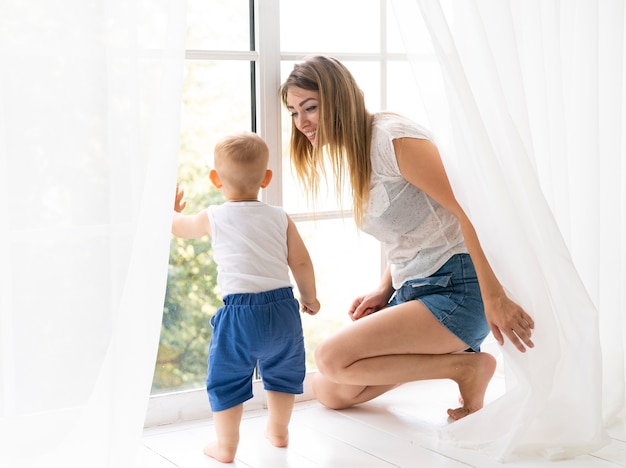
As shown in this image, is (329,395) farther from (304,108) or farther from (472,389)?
(304,108)

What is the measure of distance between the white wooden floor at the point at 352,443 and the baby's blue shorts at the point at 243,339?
196mm

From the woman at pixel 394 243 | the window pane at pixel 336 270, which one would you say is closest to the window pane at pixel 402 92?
the woman at pixel 394 243

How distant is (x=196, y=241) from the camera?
8.70 feet

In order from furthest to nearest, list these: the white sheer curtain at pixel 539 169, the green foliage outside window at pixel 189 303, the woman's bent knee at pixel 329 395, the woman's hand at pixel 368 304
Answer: the woman's hand at pixel 368 304 → the woman's bent knee at pixel 329 395 → the green foliage outside window at pixel 189 303 → the white sheer curtain at pixel 539 169

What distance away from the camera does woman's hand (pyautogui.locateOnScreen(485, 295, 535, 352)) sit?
224 cm

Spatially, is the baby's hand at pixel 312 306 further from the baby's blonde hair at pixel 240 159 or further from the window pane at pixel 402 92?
the window pane at pixel 402 92

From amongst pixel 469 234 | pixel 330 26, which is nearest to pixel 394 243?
pixel 469 234

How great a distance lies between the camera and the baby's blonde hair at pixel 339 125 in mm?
2504

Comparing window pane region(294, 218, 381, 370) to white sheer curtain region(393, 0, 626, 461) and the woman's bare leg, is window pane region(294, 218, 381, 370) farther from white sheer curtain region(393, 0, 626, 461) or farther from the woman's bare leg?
white sheer curtain region(393, 0, 626, 461)

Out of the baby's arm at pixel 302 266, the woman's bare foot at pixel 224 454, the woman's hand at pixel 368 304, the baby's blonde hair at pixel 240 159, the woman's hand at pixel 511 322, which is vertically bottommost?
the woman's bare foot at pixel 224 454

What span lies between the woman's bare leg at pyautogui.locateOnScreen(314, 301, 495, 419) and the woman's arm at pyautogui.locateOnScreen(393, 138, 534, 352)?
0.32 metres

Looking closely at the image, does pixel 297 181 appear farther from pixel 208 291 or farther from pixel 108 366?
pixel 108 366

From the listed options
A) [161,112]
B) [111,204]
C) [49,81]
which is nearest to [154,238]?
[111,204]

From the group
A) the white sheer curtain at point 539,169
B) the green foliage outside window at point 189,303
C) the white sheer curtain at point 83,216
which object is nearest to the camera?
the white sheer curtain at point 83,216
